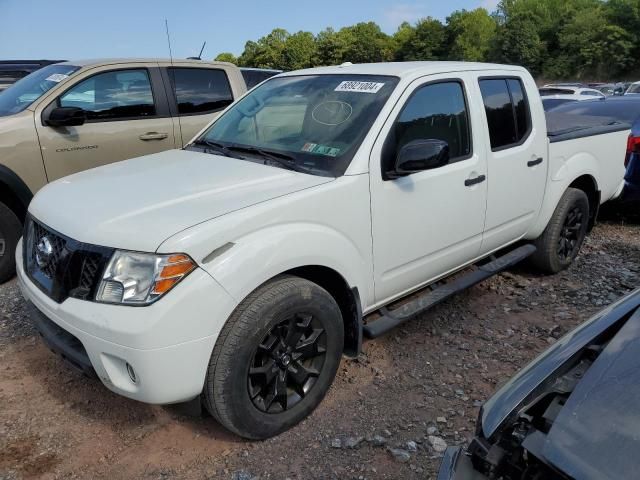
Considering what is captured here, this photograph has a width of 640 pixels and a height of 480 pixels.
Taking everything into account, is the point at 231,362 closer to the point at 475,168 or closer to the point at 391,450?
the point at 391,450

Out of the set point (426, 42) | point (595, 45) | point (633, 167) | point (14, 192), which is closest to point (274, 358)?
point (14, 192)

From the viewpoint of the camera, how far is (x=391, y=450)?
2617mm

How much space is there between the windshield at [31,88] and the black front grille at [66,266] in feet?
9.03

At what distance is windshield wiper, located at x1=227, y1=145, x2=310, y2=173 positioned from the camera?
113 inches

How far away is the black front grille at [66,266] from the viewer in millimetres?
2254

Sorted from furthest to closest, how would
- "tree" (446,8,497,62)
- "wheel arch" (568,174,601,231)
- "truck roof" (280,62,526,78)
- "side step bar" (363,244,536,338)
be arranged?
1. "tree" (446,8,497,62)
2. "wheel arch" (568,174,601,231)
3. "truck roof" (280,62,526,78)
4. "side step bar" (363,244,536,338)

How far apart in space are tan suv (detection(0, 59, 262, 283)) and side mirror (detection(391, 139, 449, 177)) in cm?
327

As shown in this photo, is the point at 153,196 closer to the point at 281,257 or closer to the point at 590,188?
the point at 281,257

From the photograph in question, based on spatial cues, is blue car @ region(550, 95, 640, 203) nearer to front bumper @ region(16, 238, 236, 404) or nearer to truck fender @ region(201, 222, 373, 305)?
truck fender @ region(201, 222, 373, 305)

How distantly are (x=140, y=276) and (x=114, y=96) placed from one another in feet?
11.8

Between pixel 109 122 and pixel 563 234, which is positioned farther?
pixel 109 122

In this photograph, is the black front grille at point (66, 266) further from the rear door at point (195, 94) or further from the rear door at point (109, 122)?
the rear door at point (195, 94)

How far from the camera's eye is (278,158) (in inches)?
118

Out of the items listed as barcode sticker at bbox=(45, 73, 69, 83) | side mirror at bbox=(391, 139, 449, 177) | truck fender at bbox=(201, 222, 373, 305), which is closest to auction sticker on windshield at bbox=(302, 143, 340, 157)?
side mirror at bbox=(391, 139, 449, 177)
